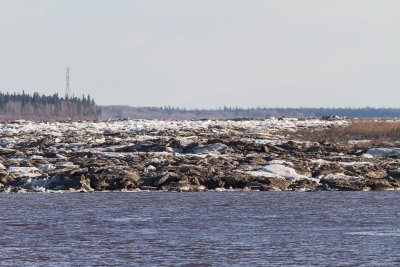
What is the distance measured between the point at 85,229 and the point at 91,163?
51.6 feet

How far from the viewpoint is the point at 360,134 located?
60125mm

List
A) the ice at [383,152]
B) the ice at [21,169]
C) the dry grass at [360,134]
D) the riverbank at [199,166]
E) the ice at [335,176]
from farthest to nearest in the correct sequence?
the dry grass at [360,134], the ice at [383,152], the ice at [21,169], the ice at [335,176], the riverbank at [199,166]

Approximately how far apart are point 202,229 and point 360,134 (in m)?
34.7

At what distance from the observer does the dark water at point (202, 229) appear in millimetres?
21781

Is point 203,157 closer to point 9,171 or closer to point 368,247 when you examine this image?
point 9,171

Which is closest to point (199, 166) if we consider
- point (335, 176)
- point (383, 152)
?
point (335, 176)

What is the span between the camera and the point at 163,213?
30328 mm

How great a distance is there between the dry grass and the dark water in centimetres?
2188

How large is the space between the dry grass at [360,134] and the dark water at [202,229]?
21.9m

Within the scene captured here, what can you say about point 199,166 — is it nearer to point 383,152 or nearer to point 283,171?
point 283,171

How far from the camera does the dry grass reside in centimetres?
5843

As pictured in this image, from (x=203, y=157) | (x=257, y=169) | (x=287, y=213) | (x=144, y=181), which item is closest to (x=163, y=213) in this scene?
(x=287, y=213)

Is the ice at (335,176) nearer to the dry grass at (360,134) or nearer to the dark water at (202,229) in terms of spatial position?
the dark water at (202,229)

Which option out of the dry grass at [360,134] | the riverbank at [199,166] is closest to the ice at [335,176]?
the riverbank at [199,166]
